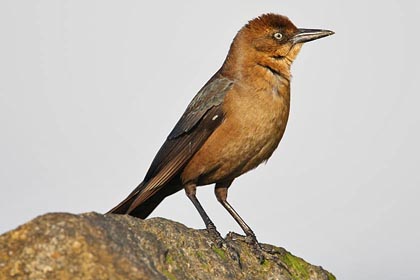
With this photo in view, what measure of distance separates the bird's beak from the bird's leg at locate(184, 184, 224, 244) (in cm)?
184

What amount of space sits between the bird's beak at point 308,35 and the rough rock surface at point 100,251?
10.1 ft

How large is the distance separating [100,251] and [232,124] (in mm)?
2911

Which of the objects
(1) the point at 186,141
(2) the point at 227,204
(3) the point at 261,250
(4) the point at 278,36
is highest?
(4) the point at 278,36

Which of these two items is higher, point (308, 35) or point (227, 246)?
point (308, 35)

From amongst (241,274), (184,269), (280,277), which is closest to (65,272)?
(184,269)

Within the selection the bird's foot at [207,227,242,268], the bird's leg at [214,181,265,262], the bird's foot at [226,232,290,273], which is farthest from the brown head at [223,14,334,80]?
the bird's foot at [207,227,242,268]

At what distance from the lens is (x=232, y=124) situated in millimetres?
7004

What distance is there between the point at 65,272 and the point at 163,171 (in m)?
3.13

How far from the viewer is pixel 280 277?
605 centimetres

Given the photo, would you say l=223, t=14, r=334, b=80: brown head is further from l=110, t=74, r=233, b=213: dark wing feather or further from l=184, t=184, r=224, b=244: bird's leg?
l=184, t=184, r=224, b=244: bird's leg

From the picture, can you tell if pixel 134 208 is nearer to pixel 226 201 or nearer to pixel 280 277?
pixel 226 201

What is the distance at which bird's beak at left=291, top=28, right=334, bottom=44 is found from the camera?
25.6ft

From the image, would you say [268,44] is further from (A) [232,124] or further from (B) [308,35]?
(A) [232,124]

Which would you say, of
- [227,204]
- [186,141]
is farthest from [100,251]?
[227,204]
